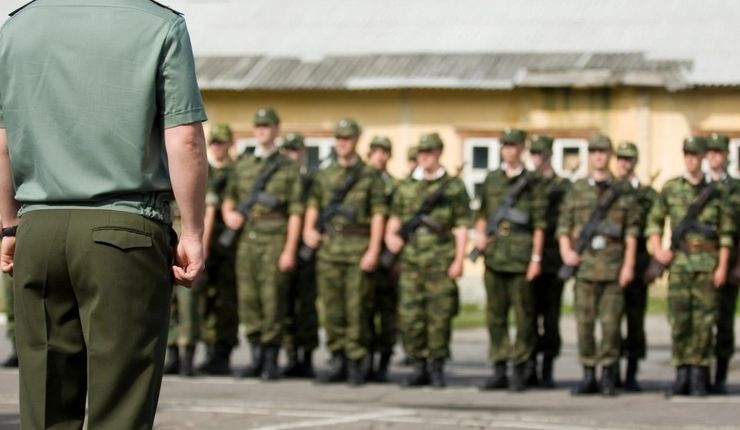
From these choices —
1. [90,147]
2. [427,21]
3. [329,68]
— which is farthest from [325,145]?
[90,147]

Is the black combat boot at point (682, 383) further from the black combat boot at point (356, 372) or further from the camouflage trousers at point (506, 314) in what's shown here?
the black combat boot at point (356, 372)

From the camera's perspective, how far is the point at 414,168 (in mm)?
15289

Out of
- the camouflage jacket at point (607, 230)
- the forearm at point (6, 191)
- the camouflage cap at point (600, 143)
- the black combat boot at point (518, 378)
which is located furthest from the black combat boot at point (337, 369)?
the forearm at point (6, 191)

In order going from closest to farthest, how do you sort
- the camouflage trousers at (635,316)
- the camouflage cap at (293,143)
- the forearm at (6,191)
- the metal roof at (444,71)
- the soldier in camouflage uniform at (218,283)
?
the forearm at (6,191) < the camouflage trousers at (635,316) < the soldier in camouflage uniform at (218,283) < the camouflage cap at (293,143) < the metal roof at (444,71)

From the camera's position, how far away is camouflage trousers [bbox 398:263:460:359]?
1327 cm

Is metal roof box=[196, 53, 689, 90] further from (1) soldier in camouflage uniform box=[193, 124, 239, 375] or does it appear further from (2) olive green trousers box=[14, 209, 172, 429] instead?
(2) olive green trousers box=[14, 209, 172, 429]

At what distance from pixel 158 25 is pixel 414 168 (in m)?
10.4

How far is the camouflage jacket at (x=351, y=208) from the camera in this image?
1362cm

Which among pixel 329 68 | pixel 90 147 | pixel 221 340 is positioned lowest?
pixel 221 340

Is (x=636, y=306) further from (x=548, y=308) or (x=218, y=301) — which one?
(x=218, y=301)

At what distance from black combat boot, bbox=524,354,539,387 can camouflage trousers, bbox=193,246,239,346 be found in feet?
8.43

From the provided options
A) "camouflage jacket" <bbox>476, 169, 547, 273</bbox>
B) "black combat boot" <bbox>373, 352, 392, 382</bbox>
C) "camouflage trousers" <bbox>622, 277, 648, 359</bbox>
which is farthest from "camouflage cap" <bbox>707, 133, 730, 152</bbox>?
"black combat boot" <bbox>373, 352, 392, 382</bbox>

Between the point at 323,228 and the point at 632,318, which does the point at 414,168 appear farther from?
the point at 632,318

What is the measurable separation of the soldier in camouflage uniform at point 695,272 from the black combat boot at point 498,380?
1335 mm
